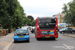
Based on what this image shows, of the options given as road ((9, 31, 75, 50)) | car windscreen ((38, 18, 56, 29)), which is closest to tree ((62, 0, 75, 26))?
car windscreen ((38, 18, 56, 29))

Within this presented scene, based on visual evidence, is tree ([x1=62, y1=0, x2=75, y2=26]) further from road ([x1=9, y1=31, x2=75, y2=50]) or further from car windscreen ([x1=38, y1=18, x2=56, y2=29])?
road ([x1=9, y1=31, x2=75, y2=50])

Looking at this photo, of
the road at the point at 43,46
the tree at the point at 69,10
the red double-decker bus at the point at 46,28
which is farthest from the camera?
the tree at the point at 69,10

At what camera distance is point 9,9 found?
38.8 meters

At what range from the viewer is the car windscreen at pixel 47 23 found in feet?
60.4

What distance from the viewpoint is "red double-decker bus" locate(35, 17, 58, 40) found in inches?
722

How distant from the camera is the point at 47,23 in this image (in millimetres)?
18531

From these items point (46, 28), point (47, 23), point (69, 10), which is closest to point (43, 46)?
point (46, 28)

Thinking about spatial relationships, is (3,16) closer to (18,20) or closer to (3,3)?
(3,3)

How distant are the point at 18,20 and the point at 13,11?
1174 centimetres

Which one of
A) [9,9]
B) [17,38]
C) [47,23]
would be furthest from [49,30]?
[9,9]

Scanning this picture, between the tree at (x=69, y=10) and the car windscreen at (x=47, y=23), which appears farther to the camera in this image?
the tree at (x=69, y=10)

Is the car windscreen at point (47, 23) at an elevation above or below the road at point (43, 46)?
above

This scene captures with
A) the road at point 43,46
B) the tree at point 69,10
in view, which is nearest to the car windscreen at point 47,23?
the road at point 43,46

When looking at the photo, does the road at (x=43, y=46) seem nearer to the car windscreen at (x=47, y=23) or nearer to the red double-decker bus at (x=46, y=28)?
the red double-decker bus at (x=46, y=28)
